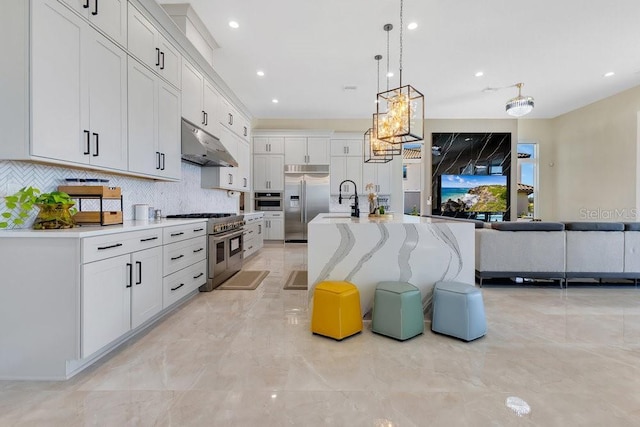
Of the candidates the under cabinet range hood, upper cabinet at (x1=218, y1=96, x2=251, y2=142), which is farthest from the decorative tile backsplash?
upper cabinet at (x1=218, y1=96, x2=251, y2=142)

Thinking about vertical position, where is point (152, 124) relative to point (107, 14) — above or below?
below

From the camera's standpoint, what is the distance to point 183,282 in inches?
117

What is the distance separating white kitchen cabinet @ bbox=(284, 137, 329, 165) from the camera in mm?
7363

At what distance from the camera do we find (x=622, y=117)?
5902mm

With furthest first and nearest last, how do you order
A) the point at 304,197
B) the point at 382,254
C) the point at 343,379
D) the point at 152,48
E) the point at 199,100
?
the point at 304,197, the point at 199,100, the point at 152,48, the point at 382,254, the point at 343,379

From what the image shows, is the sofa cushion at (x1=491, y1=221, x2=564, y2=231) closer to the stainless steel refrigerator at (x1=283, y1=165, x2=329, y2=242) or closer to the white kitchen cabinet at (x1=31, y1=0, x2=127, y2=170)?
the stainless steel refrigerator at (x1=283, y1=165, x2=329, y2=242)

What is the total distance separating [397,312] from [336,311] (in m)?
0.47

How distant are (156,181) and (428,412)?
349 centimetres

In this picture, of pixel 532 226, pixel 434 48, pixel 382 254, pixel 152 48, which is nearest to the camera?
pixel 382 254

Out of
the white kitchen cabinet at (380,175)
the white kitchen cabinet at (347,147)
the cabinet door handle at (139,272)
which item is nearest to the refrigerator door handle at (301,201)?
the white kitchen cabinet at (347,147)

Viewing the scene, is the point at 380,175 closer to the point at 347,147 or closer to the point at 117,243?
the point at 347,147

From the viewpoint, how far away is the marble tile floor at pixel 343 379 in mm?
1479

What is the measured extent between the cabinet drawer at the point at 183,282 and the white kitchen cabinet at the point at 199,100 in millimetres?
1842


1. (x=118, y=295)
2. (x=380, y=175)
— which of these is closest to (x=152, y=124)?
(x=118, y=295)
